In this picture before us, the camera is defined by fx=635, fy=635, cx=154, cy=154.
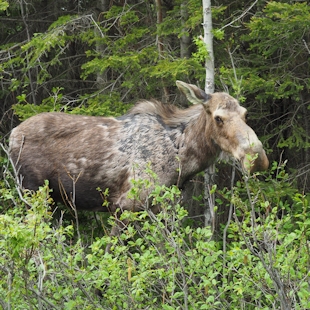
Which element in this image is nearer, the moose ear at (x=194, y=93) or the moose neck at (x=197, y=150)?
the moose ear at (x=194, y=93)

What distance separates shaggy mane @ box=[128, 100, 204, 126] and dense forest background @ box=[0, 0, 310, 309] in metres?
0.46

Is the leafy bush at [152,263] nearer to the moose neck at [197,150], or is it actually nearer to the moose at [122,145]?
the moose at [122,145]

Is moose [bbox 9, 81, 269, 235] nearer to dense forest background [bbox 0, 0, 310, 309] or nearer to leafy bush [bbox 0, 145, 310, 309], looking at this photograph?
dense forest background [bbox 0, 0, 310, 309]

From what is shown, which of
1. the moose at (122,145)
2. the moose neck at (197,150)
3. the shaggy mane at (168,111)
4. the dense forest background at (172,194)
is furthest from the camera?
the shaggy mane at (168,111)

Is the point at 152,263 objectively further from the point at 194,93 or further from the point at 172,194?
the point at 194,93

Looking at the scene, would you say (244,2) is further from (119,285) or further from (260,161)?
(119,285)

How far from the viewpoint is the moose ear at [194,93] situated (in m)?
7.79

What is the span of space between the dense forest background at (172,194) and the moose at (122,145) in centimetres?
41

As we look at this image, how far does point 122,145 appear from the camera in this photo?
27.3ft

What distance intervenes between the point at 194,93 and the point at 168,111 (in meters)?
0.79

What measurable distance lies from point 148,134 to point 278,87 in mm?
2197

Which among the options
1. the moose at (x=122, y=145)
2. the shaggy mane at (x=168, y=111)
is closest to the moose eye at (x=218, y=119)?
the moose at (x=122, y=145)

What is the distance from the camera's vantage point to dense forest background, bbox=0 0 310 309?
517 centimetres

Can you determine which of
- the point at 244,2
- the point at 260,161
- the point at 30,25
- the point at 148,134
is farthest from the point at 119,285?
the point at 30,25
